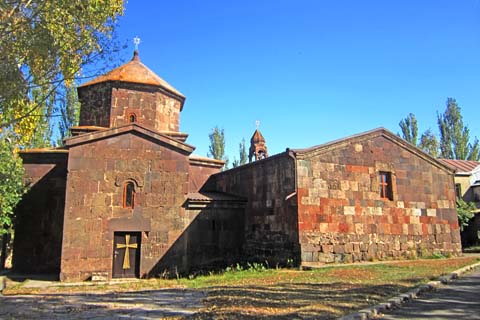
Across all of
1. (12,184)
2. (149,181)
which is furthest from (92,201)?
(12,184)

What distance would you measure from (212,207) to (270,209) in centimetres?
237

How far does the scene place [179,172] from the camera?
45.7ft

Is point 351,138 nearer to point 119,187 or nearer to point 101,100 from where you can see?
point 119,187

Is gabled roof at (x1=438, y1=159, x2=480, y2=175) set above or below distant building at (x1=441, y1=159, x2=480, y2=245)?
above

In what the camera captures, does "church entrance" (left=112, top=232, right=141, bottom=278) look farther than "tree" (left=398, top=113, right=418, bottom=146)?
No

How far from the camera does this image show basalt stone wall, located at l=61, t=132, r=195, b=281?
40.7 ft

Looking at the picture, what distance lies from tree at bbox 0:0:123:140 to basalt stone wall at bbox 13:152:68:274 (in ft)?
15.0

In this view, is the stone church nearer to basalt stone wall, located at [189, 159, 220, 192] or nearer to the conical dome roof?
basalt stone wall, located at [189, 159, 220, 192]

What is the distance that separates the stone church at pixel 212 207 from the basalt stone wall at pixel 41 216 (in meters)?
0.04

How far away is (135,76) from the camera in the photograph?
17047 millimetres

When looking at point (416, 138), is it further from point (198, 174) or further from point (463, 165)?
point (198, 174)

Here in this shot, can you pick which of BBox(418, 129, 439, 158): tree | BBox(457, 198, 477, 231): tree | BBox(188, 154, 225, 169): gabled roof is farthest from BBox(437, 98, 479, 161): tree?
BBox(188, 154, 225, 169): gabled roof

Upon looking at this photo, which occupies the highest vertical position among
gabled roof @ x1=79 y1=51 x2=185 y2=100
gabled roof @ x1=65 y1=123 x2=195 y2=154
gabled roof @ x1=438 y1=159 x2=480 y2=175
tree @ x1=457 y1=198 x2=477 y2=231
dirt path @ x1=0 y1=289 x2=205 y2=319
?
gabled roof @ x1=79 y1=51 x2=185 y2=100

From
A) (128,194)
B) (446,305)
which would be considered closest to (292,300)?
(446,305)
